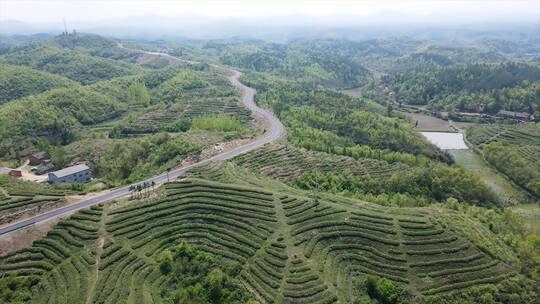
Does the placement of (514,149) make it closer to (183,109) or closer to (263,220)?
(263,220)

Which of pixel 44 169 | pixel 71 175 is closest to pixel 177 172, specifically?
pixel 71 175

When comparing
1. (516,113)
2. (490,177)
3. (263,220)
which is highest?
(263,220)

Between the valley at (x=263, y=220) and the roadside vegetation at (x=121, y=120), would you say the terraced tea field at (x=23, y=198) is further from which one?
the roadside vegetation at (x=121, y=120)

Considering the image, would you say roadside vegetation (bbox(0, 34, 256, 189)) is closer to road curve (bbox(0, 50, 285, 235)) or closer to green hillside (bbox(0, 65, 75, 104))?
green hillside (bbox(0, 65, 75, 104))

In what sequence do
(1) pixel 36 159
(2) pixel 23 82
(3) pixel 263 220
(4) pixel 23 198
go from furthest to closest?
(2) pixel 23 82 → (1) pixel 36 159 → (4) pixel 23 198 → (3) pixel 263 220

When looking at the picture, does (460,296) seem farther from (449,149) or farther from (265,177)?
(449,149)

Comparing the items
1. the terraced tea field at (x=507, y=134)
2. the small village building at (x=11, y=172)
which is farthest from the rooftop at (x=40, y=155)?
the terraced tea field at (x=507, y=134)

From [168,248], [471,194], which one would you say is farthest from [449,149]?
[168,248]

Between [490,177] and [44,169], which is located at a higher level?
[44,169]
